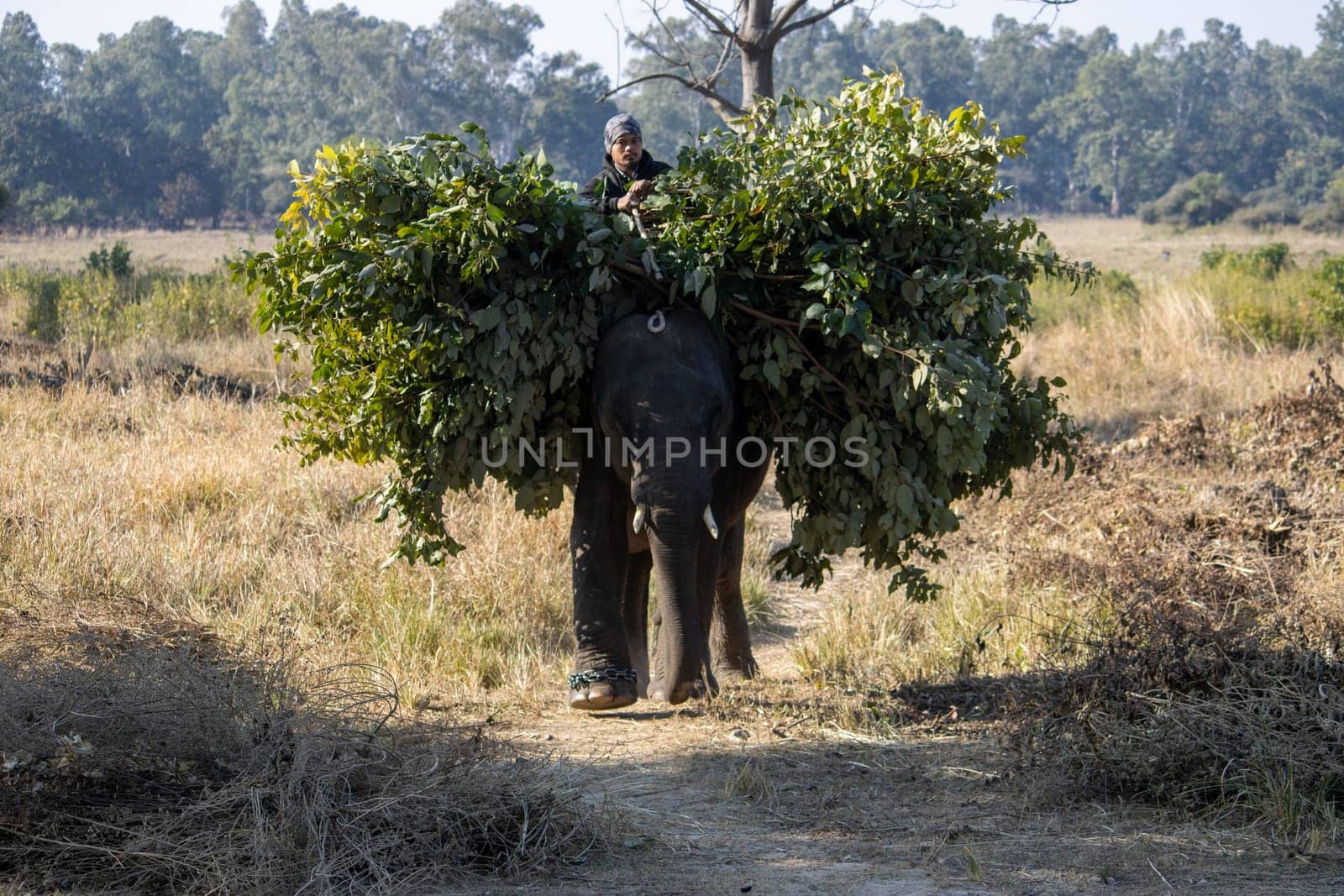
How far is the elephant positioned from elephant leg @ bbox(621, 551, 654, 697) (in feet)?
0.75

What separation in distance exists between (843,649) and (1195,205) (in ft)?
171

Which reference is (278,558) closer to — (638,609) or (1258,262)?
(638,609)

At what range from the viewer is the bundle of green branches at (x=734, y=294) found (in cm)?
615

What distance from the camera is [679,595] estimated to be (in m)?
6.24

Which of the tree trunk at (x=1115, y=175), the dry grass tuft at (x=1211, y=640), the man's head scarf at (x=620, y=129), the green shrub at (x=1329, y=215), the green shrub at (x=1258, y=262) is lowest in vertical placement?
the dry grass tuft at (x=1211, y=640)

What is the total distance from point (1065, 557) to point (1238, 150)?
68361mm

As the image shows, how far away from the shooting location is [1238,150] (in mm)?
70500

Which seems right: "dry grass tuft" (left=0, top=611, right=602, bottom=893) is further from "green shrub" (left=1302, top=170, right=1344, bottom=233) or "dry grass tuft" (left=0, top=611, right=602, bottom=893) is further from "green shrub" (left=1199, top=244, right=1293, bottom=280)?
"green shrub" (left=1302, top=170, right=1344, bottom=233)

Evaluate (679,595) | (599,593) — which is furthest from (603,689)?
(679,595)

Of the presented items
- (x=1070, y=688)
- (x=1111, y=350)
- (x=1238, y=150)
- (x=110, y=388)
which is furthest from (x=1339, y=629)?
(x=1238, y=150)

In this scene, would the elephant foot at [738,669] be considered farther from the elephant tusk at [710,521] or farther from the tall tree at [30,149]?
the tall tree at [30,149]

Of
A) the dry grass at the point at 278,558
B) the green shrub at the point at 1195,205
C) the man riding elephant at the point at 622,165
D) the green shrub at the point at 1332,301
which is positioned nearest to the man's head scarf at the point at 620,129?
the man riding elephant at the point at 622,165

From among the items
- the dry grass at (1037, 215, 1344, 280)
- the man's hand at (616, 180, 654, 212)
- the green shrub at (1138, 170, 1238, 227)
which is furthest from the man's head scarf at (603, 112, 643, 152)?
the green shrub at (1138, 170, 1238, 227)

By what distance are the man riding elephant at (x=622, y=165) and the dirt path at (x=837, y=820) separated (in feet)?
8.44
